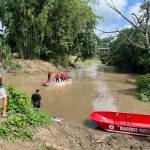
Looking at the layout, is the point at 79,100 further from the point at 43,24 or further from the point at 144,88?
the point at 43,24

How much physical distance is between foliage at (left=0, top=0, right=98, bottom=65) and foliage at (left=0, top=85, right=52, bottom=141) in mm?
26920

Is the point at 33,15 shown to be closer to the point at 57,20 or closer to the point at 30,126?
the point at 57,20

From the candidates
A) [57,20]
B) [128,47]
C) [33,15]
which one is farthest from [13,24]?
[128,47]

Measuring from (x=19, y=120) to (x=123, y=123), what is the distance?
5.46 meters

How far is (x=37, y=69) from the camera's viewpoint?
118 feet

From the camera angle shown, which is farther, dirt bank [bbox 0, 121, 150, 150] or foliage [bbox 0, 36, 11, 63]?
foliage [bbox 0, 36, 11, 63]

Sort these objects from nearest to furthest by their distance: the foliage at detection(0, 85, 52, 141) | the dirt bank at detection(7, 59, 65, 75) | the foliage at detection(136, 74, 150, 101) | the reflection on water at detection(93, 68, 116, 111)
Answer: the foliage at detection(0, 85, 52, 141) → the reflection on water at detection(93, 68, 116, 111) → the foliage at detection(136, 74, 150, 101) → the dirt bank at detection(7, 59, 65, 75)

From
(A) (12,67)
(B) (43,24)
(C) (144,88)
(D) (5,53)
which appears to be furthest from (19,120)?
(B) (43,24)

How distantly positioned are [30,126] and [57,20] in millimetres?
30669

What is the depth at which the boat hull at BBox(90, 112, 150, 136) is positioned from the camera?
1311cm

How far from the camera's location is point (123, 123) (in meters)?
13.6

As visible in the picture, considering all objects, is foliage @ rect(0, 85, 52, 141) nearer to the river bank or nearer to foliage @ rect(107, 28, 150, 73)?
the river bank

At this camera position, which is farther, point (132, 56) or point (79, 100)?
point (132, 56)

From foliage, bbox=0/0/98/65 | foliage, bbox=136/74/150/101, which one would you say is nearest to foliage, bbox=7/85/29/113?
foliage, bbox=136/74/150/101
